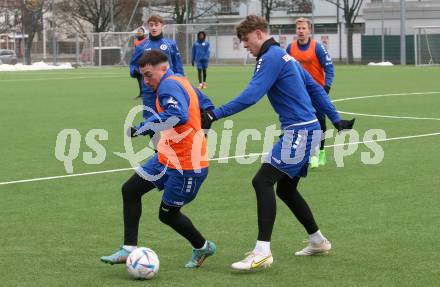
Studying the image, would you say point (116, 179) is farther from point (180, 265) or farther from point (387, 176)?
point (180, 265)

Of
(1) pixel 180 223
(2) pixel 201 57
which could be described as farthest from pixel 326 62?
(2) pixel 201 57

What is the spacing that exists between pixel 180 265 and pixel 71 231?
5.83 feet

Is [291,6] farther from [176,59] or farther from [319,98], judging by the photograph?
[319,98]

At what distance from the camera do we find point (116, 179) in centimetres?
1232

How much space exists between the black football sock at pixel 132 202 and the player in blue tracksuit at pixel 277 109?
2.57 ft

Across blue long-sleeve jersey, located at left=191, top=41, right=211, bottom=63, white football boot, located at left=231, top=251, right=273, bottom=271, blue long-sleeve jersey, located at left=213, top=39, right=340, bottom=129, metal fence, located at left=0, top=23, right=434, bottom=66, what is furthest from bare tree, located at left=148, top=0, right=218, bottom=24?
white football boot, located at left=231, top=251, right=273, bottom=271

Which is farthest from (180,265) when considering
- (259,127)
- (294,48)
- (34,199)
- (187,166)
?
(259,127)

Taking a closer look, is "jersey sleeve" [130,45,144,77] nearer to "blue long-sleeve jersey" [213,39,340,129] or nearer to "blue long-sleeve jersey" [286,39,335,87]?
"blue long-sleeve jersey" [286,39,335,87]

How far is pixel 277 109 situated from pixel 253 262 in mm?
1290

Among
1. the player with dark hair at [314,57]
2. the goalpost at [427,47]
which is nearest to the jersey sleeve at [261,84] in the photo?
the player with dark hair at [314,57]

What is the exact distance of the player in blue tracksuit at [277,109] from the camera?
24.1 ft

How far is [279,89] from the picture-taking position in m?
7.50

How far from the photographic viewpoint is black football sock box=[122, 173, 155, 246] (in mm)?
7551

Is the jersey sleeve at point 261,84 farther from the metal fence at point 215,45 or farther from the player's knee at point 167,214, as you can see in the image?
the metal fence at point 215,45
